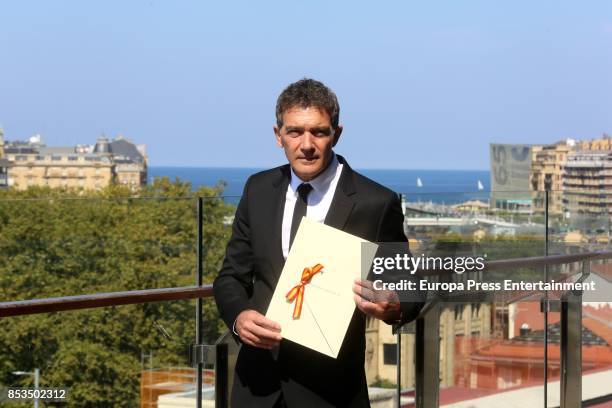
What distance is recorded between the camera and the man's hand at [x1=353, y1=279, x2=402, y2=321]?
2492 mm

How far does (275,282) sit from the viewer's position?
258 cm

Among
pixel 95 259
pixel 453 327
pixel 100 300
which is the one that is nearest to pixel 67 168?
pixel 95 259

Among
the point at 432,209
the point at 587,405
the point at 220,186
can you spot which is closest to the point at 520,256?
the point at 587,405

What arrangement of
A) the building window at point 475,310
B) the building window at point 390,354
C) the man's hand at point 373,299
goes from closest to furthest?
1. the man's hand at point 373,299
2. the building window at point 390,354
3. the building window at point 475,310

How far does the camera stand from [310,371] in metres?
2.57

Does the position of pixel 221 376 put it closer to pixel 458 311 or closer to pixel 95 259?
pixel 458 311

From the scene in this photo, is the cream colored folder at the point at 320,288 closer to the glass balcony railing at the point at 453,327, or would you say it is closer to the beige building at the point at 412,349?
the glass balcony railing at the point at 453,327

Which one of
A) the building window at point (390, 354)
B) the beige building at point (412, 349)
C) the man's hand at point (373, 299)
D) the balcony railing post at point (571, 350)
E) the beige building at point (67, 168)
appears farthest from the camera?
the beige building at point (67, 168)

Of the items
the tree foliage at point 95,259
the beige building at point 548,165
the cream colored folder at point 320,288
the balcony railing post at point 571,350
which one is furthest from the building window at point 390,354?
the beige building at point 548,165

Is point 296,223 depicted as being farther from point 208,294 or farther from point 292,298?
point 208,294

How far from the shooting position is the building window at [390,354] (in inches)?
164

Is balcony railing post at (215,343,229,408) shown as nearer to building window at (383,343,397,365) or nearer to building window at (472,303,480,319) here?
building window at (383,343,397,365)

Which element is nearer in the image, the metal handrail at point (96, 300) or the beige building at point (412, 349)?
the metal handrail at point (96, 300)

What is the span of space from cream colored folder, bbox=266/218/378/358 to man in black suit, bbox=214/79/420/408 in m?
0.03
